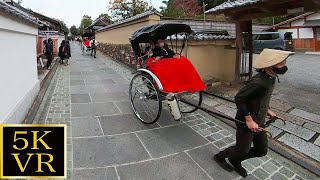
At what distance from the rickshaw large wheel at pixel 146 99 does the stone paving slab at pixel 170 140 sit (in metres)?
0.33

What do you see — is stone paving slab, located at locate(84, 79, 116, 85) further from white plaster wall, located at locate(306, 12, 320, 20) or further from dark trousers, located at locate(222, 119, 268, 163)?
white plaster wall, located at locate(306, 12, 320, 20)

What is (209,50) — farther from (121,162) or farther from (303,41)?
(303,41)

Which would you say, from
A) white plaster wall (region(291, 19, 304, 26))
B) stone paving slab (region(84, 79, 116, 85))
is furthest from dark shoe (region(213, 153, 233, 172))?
white plaster wall (region(291, 19, 304, 26))

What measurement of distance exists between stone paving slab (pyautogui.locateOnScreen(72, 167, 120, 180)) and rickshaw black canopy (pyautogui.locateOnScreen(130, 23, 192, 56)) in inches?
Result: 118

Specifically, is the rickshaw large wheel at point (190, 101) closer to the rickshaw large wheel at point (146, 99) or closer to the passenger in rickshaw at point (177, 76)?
the passenger in rickshaw at point (177, 76)

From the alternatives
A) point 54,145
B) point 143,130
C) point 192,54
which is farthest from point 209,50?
point 54,145

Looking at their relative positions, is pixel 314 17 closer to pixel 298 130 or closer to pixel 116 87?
pixel 116 87

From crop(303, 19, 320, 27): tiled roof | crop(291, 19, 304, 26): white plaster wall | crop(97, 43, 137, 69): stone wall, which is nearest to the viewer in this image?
crop(97, 43, 137, 69): stone wall

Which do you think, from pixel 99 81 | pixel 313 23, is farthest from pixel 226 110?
pixel 313 23

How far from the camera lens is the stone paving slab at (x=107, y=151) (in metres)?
3.45

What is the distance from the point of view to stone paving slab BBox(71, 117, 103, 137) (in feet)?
Answer: 14.3

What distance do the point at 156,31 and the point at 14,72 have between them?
2.89 metres

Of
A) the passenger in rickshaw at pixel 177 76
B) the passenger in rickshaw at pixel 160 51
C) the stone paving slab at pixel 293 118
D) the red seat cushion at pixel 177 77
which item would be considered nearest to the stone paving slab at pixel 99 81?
the passenger in rickshaw at pixel 160 51

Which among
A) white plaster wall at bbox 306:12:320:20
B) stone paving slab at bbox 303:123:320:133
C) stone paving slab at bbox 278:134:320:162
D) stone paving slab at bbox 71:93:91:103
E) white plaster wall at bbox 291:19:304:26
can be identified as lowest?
stone paving slab at bbox 278:134:320:162
